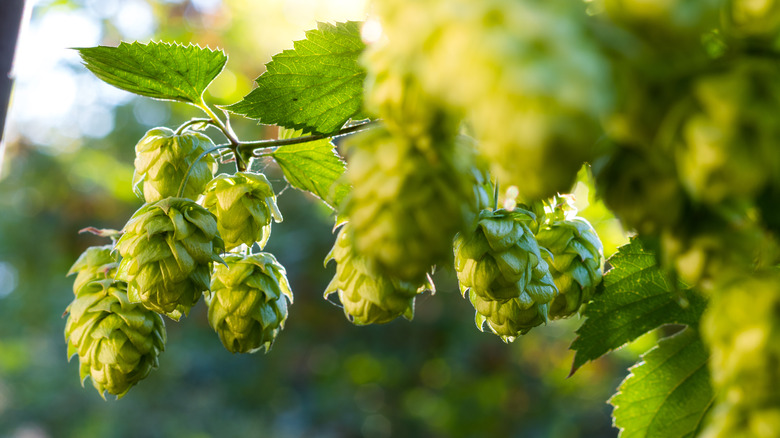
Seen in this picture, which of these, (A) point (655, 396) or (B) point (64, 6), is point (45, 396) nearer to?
(B) point (64, 6)

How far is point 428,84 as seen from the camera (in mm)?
445

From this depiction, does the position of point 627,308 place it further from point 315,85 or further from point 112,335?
point 112,335

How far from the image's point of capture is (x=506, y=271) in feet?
3.33

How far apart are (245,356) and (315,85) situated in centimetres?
736

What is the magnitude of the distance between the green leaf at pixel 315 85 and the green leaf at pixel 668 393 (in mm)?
778

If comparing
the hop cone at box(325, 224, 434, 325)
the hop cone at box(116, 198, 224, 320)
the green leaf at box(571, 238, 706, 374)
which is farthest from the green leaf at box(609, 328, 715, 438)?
the hop cone at box(116, 198, 224, 320)

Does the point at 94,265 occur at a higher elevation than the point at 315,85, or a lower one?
lower

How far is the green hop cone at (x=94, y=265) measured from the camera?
4.56ft

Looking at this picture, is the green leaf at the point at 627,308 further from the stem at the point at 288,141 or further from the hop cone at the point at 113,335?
the hop cone at the point at 113,335

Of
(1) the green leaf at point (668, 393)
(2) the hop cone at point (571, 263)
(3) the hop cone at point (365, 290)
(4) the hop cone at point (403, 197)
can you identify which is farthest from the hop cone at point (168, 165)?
(1) the green leaf at point (668, 393)

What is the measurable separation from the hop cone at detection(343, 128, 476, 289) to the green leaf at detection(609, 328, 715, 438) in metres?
0.87

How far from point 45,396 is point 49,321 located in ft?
3.16

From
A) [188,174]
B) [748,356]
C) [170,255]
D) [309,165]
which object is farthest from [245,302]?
[748,356]

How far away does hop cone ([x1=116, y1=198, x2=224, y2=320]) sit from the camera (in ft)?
3.68
